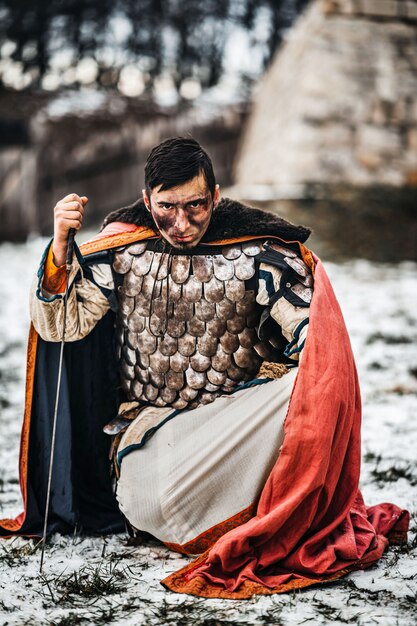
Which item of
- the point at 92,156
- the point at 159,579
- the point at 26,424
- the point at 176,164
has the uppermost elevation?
the point at 92,156

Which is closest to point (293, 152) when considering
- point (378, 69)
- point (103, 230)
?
point (378, 69)

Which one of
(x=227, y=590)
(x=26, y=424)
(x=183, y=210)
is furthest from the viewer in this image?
(x=26, y=424)

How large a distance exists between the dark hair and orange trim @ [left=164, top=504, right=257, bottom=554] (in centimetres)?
115

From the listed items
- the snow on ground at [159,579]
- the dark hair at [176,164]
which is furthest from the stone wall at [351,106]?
the dark hair at [176,164]

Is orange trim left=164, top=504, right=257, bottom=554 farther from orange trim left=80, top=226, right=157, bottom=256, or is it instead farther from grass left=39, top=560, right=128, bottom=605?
orange trim left=80, top=226, right=157, bottom=256

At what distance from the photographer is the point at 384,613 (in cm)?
242

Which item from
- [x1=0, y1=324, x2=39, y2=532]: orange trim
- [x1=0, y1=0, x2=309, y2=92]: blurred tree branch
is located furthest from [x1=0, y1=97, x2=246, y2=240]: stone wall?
[x1=0, y1=324, x2=39, y2=532]: orange trim

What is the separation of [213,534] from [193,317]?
78 centimetres

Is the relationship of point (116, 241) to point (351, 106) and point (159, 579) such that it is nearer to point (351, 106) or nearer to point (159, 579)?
point (159, 579)

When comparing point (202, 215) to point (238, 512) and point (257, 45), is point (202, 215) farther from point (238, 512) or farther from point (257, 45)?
point (257, 45)

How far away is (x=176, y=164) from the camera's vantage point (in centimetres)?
279

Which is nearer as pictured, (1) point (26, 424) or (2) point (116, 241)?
(2) point (116, 241)

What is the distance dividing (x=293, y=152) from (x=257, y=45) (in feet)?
33.7

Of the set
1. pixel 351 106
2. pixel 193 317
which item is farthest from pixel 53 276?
pixel 351 106
